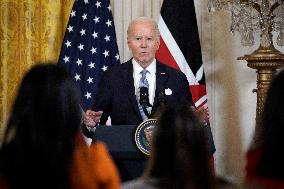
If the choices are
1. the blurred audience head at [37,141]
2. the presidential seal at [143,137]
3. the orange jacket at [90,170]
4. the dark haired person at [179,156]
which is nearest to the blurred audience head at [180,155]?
the dark haired person at [179,156]

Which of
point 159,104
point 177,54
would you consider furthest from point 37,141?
point 177,54

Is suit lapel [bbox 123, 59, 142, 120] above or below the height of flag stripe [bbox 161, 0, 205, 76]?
below

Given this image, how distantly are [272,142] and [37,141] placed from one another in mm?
645

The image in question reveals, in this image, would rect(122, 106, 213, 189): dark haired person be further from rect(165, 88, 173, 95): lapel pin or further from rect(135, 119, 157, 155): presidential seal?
rect(165, 88, 173, 95): lapel pin

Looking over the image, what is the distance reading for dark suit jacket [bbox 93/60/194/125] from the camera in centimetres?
355

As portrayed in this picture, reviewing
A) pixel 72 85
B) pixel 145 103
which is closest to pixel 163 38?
pixel 145 103

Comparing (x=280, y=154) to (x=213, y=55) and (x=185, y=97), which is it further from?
(x=213, y=55)

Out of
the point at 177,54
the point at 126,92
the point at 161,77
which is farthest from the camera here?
the point at 177,54

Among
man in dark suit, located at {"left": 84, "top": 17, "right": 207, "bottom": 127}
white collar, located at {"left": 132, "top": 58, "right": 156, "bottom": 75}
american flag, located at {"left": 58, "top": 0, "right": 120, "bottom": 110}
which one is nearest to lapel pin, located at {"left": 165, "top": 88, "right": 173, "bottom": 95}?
man in dark suit, located at {"left": 84, "top": 17, "right": 207, "bottom": 127}

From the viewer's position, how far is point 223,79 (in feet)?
19.4

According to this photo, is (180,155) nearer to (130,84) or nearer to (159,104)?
(159,104)

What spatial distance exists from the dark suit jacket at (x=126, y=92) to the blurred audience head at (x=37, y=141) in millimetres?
1878

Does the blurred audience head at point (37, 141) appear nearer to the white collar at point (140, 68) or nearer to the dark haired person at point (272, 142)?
the dark haired person at point (272, 142)

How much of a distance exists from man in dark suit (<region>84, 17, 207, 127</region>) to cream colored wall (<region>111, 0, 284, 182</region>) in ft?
6.17
